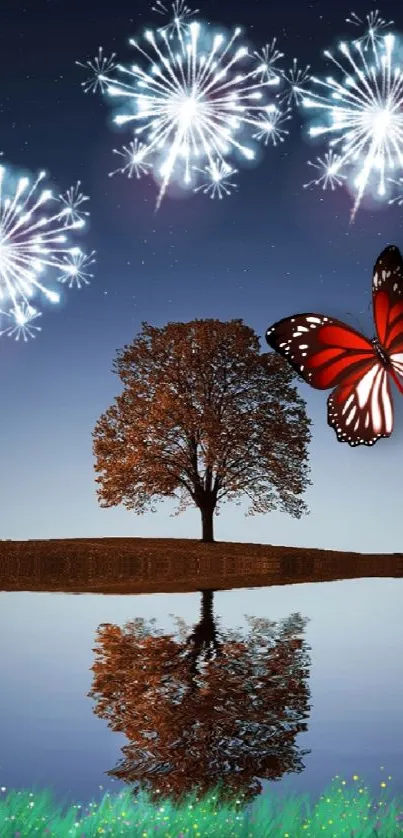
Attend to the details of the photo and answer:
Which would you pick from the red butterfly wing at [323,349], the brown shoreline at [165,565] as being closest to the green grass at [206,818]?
the red butterfly wing at [323,349]

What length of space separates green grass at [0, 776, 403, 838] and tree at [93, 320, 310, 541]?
Result: 122 feet

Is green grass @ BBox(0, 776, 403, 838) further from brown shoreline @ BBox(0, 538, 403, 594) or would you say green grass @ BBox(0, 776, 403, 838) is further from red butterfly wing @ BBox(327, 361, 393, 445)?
brown shoreline @ BBox(0, 538, 403, 594)

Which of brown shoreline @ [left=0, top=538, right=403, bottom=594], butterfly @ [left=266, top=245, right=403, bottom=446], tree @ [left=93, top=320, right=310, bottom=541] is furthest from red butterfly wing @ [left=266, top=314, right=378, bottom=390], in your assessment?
tree @ [left=93, top=320, right=310, bottom=541]

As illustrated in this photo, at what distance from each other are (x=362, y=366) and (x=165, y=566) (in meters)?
27.9

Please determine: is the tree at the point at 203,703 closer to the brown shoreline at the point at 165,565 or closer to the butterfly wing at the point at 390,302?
the butterfly wing at the point at 390,302

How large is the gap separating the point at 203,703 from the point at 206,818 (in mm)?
3986

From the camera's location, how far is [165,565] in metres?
36.3

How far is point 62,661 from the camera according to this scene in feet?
45.3

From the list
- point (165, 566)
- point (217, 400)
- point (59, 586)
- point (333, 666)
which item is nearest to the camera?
point (333, 666)

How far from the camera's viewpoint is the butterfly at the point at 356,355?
843 cm

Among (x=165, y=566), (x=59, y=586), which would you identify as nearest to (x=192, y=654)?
(x=59, y=586)

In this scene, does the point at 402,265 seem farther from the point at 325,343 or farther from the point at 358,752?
the point at 358,752

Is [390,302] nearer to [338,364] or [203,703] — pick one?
[338,364]

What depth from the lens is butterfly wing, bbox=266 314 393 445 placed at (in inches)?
334
